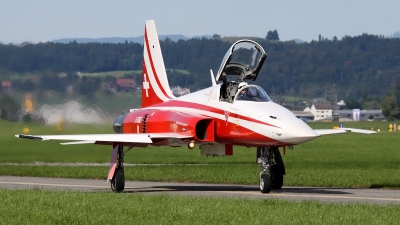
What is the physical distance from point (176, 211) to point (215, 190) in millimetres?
7386

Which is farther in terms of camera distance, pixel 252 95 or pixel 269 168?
pixel 252 95

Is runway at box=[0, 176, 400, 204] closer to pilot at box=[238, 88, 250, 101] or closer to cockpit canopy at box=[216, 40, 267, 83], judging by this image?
pilot at box=[238, 88, 250, 101]

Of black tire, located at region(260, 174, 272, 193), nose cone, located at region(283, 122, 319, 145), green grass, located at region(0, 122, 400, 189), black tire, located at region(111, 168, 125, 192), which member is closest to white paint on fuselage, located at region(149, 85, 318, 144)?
nose cone, located at region(283, 122, 319, 145)

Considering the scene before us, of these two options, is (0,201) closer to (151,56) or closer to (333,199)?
(333,199)

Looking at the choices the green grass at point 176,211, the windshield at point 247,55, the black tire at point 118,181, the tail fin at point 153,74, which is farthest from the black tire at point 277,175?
the tail fin at point 153,74

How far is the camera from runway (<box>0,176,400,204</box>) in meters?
19.9

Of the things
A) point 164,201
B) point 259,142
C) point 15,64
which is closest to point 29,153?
point 15,64

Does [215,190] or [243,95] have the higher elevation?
[243,95]

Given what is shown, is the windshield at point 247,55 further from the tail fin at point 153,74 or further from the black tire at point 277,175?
the tail fin at point 153,74

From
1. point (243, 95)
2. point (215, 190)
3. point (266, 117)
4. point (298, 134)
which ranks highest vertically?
point (243, 95)

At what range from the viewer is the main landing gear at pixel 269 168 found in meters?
20.9

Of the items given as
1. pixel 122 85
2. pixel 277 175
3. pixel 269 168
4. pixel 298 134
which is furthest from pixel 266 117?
pixel 122 85

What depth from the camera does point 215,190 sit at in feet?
74.4

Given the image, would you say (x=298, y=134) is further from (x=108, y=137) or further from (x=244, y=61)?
(x=108, y=137)
